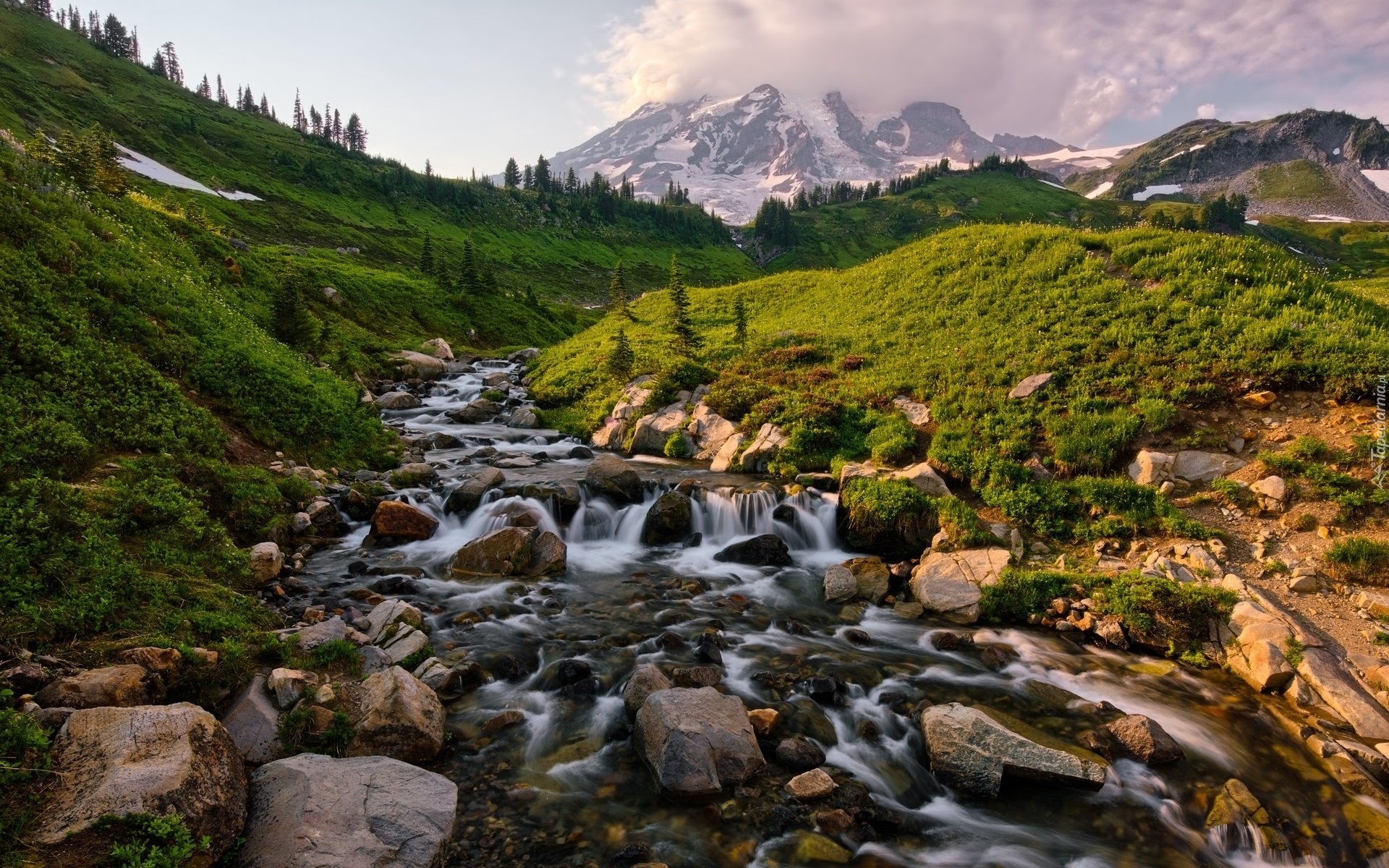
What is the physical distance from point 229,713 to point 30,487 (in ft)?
16.1

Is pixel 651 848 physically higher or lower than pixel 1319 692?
lower

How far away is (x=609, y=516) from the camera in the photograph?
685 inches

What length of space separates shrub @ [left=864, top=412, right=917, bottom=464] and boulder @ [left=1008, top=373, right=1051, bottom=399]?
307 centimetres

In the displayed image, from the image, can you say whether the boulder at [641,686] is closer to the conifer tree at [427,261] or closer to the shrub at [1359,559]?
the shrub at [1359,559]

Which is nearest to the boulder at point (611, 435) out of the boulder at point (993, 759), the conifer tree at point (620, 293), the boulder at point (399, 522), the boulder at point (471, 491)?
the boulder at point (471, 491)

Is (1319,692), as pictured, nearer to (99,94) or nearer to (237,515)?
(237,515)

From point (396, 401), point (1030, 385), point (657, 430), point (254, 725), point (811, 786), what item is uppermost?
point (1030, 385)

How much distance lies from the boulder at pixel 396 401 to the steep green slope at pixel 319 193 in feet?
137

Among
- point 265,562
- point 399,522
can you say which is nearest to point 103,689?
point 265,562

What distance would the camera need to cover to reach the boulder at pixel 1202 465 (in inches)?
528

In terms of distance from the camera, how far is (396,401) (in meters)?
29.6

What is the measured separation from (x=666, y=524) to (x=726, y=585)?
3206 millimetres

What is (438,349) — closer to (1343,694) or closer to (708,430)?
(708,430)

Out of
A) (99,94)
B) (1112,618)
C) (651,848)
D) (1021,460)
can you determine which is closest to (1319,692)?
(1112,618)
